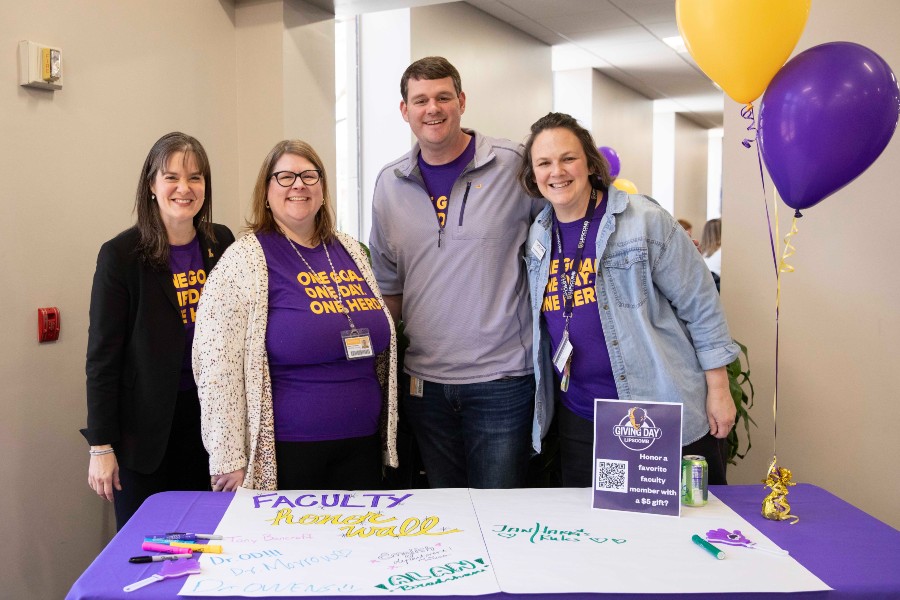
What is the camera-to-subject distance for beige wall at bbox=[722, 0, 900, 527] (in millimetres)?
2516

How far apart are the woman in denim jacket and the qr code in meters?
0.26

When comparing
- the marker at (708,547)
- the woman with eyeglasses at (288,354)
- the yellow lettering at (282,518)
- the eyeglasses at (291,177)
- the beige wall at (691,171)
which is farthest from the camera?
the beige wall at (691,171)

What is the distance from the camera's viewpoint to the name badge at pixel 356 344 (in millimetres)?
1892

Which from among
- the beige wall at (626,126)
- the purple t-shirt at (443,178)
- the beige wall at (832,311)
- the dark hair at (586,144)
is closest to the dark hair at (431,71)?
the purple t-shirt at (443,178)

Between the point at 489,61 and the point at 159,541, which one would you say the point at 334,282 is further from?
the point at 489,61

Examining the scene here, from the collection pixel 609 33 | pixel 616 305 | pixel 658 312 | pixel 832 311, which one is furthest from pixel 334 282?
pixel 609 33

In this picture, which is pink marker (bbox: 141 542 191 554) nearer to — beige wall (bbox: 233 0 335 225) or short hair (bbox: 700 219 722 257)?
beige wall (bbox: 233 0 335 225)

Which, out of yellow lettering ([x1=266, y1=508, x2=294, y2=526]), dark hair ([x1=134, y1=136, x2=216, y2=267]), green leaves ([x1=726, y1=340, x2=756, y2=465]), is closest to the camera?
yellow lettering ([x1=266, y1=508, x2=294, y2=526])

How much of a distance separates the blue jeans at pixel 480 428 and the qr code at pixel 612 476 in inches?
20.6

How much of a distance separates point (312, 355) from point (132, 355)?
21.3 inches

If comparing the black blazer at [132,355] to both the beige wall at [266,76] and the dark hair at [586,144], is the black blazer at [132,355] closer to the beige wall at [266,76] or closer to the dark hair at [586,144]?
the dark hair at [586,144]

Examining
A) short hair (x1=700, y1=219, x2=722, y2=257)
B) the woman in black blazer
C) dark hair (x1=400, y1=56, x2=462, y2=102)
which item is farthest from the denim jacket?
short hair (x1=700, y1=219, x2=722, y2=257)

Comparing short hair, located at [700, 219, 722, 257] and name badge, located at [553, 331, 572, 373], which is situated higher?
short hair, located at [700, 219, 722, 257]

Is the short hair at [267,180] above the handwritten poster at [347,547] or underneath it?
above
